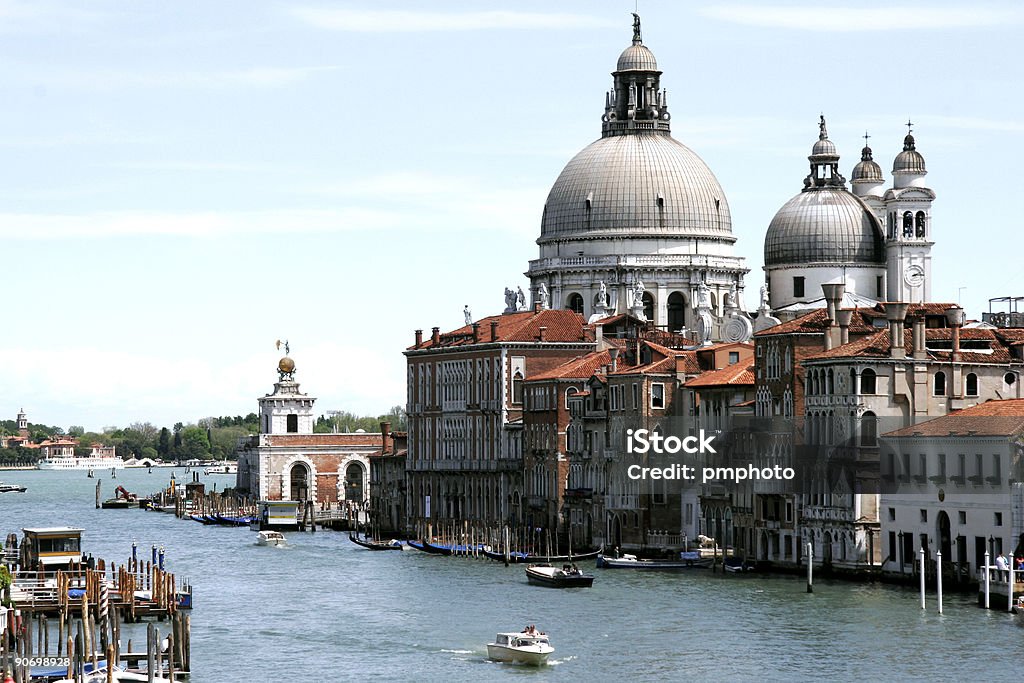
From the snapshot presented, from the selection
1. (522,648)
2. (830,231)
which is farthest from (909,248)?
(522,648)

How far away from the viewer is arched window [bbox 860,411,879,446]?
2327 inches

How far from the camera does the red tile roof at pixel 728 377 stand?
67.1m

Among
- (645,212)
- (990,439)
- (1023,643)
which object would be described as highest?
(645,212)

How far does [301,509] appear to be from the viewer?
100625mm

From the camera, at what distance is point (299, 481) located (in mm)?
109938

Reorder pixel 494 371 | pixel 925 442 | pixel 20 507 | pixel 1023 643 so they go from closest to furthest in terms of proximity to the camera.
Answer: pixel 1023 643 < pixel 925 442 < pixel 494 371 < pixel 20 507

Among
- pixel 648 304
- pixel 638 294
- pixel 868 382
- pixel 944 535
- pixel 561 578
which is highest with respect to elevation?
pixel 638 294

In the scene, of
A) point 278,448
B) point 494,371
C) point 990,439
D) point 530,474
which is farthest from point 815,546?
point 278,448

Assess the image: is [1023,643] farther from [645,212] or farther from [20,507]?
[20,507]

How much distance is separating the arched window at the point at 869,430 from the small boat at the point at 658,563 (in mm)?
7074

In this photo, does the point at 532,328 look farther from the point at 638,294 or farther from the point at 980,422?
the point at 980,422

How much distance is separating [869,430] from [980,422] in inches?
165

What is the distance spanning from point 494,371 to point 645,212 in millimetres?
12830

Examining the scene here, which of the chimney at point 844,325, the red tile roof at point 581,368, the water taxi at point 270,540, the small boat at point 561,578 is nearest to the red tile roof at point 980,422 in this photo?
the chimney at point 844,325
